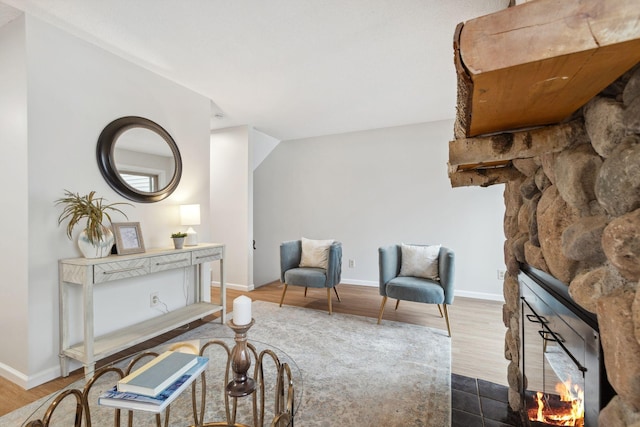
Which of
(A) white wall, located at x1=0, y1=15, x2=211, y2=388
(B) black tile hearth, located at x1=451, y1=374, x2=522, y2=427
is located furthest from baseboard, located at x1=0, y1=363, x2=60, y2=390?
(B) black tile hearth, located at x1=451, y1=374, x2=522, y2=427

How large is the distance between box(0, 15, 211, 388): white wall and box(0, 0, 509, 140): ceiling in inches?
7.2

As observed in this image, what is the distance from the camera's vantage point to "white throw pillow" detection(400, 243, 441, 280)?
301 centimetres

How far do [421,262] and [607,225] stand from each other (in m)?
2.52

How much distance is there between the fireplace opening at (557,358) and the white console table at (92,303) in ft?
8.09

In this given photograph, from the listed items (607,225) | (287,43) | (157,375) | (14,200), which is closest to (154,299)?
→ (14,200)

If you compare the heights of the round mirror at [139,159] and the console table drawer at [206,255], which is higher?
the round mirror at [139,159]

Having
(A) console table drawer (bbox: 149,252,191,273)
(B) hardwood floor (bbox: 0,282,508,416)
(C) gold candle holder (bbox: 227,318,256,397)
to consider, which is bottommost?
(B) hardwood floor (bbox: 0,282,508,416)

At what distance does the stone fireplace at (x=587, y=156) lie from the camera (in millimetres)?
498

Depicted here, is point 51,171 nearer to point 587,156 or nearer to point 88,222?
point 88,222

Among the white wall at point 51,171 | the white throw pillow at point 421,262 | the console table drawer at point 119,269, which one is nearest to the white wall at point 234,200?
the white wall at point 51,171

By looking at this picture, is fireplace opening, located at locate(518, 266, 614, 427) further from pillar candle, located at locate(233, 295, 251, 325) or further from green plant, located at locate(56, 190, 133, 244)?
green plant, located at locate(56, 190, 133, 244)

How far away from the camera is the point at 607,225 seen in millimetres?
629

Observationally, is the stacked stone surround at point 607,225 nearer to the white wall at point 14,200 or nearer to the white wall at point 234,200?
the white wall at point 14,200

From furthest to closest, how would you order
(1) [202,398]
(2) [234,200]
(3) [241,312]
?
1. (2) [234,200]
2. (1) [202,398]
3. (3) [241,312]
